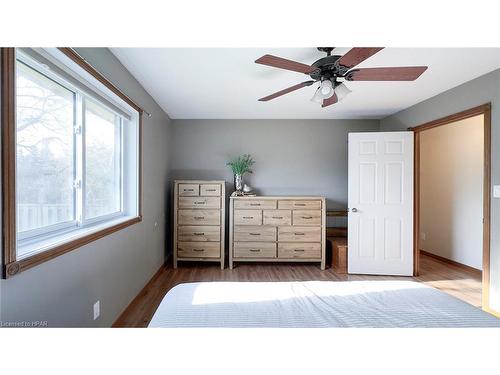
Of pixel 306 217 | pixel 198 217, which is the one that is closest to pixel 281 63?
pixel 306 217

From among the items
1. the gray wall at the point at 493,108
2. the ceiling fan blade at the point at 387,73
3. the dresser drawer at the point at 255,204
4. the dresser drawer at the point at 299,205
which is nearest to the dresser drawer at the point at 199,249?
the dresser drawer at the point at 255,204

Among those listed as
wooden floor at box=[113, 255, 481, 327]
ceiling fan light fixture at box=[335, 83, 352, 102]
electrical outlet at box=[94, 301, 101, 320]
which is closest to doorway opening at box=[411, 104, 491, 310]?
wooden floor at box=[113, 255, 481, 327]

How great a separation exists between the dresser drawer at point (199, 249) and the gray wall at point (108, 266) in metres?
0.28

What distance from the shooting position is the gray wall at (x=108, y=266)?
1.18 m

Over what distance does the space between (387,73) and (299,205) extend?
206cm

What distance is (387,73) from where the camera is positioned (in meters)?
1.76

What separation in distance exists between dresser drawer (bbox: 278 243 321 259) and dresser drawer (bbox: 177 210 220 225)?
0.98 m

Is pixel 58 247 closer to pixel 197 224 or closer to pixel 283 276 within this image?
pixel 197 224

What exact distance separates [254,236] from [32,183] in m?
2.59

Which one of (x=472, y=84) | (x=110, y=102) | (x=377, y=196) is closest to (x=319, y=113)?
(x=377, y=196)

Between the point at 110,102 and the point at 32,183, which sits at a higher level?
the point at 110,102

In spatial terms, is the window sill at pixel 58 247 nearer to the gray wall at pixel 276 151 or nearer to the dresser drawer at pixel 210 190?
the dresser drawer at pixel 210 190

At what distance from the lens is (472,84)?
2.42 meters
